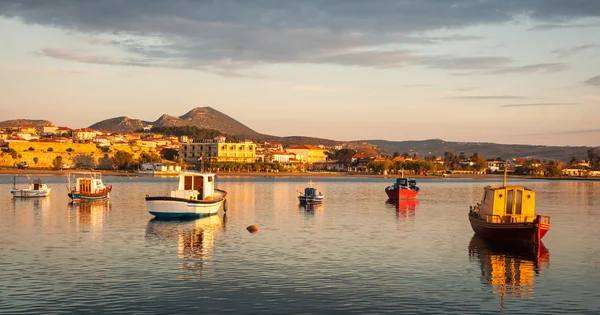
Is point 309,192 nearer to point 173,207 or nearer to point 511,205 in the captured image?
point 173,207

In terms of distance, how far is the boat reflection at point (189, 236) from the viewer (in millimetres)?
34062

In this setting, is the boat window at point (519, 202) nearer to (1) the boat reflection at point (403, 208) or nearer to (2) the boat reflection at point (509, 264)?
(2) the boat reflection at point (509, 264)

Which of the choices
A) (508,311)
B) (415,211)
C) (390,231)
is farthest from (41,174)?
(508,311)

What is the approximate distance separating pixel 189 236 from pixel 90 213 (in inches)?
821

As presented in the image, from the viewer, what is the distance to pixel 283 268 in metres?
31.6

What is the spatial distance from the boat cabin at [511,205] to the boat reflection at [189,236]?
17.6 metres

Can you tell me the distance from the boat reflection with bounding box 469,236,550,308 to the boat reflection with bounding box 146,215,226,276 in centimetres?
1302

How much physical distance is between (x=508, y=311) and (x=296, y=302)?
7446 mm

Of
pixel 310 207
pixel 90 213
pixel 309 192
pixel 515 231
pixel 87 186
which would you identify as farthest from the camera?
pixel 87 186

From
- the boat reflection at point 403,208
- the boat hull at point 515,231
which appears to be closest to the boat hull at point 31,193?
the boat reflection at point 403,208

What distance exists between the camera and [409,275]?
30.3 metres

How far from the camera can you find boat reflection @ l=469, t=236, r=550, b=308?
28.0m

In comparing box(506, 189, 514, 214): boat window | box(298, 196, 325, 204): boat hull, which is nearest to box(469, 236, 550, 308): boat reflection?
box(506, 189, 514, 214): boat window

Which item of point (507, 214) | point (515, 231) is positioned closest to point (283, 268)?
point (515, 231)
